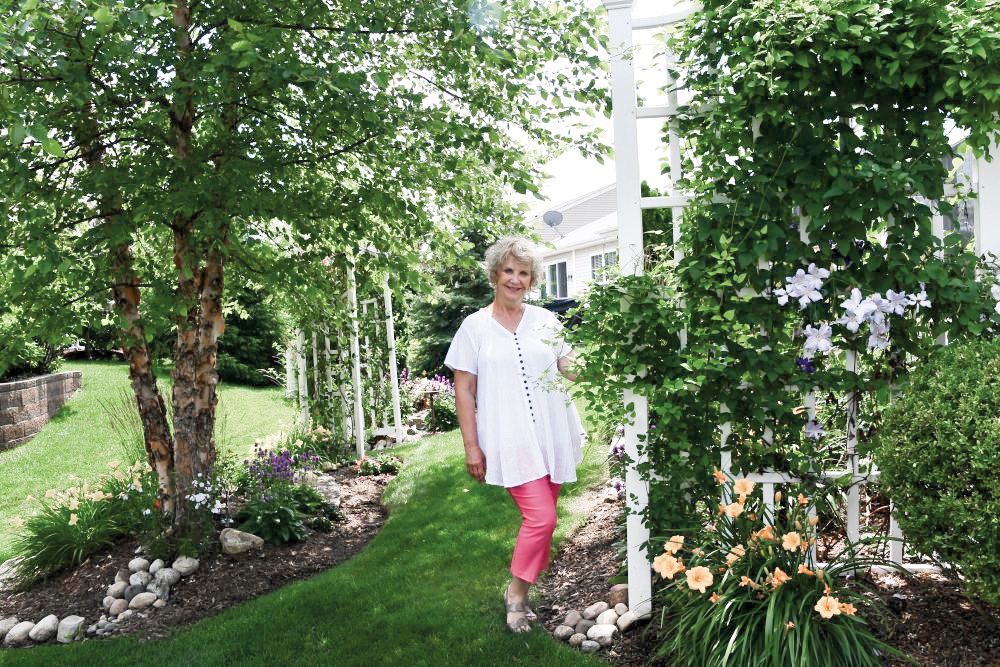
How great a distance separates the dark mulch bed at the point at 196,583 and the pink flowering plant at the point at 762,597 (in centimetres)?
246

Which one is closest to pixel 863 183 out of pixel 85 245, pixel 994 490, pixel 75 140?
pixel 994 490

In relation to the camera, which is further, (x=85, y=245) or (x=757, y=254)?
(x=85, y=245)

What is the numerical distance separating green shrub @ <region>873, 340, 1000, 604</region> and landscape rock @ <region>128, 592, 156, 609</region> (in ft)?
11.9

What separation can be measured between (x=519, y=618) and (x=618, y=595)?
0.44 metres

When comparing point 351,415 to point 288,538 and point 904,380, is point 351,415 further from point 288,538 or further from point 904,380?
point 904,380

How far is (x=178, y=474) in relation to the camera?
437 centimetres

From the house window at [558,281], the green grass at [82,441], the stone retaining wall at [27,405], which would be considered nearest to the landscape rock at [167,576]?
the green grass at [82,441]

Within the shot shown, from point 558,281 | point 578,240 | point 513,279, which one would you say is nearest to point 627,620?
point 513,279

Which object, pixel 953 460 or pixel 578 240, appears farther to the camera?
pixel 578 240

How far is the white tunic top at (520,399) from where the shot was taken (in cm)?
296

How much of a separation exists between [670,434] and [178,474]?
124 inches

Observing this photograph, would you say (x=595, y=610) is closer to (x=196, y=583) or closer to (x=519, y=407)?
(x=519, y=407)

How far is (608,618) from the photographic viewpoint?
9.53ft

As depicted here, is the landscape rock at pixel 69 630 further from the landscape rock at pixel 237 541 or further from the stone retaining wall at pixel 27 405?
the stone retaining wall at pixel 27 405
